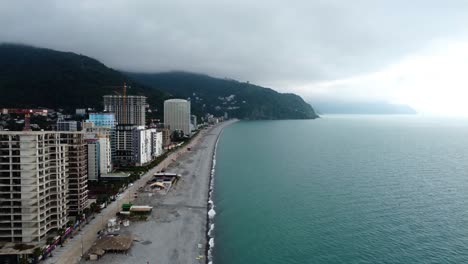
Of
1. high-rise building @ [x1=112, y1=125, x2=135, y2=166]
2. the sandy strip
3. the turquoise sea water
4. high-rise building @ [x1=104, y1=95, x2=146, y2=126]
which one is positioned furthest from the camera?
high-rise building @ [x1=104, y1=95, x2=146, y2=126]

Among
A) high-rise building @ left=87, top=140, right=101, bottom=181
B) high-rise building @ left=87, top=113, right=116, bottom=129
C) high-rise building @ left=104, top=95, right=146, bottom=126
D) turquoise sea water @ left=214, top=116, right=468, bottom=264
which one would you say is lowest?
turquoise sea water @ left=214, top=116, right=468, bottom=264

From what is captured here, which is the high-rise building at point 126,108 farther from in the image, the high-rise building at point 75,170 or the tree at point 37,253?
the tree at point 37,253

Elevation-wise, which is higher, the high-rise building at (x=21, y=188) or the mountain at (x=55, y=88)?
the mountain at (x=55, y=88)

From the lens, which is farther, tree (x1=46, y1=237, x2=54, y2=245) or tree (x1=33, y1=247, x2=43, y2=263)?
tree (x1=46, y1=237, x2=54, y2=245)

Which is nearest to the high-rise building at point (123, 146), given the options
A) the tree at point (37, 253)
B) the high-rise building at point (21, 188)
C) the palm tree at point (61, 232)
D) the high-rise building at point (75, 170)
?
the high-rise building at point (75, 170)

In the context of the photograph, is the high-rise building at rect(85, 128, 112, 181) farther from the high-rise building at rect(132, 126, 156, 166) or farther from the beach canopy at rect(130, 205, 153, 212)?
the beach canopy at rect(130, 205, 153, 212)

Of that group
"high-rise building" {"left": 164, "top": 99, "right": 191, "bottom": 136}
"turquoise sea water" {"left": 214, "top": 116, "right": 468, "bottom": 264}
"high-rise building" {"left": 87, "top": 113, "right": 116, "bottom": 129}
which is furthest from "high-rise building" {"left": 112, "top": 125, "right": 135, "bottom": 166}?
"high-rise building" {"left": 164, "top": 99, "right": 191, "bottom": 136}

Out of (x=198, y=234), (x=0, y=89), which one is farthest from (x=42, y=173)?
(x=0, y=89)
